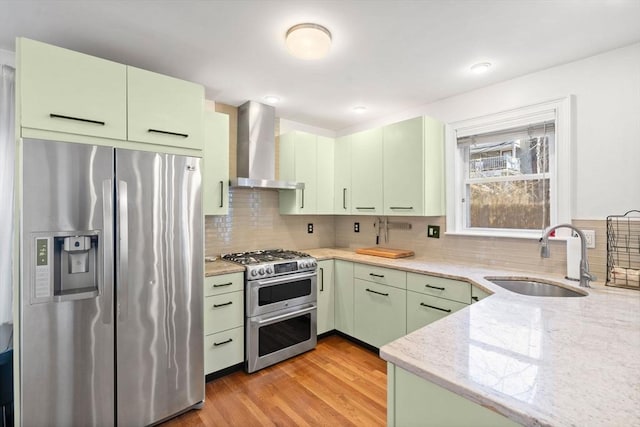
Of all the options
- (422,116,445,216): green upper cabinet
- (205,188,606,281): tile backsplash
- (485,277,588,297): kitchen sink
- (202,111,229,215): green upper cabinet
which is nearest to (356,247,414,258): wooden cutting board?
(205,188,606,281): tile backsplash

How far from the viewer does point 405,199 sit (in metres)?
2.84

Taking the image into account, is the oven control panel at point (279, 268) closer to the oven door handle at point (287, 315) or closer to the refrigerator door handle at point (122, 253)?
the oven door handle at point (287, 315)

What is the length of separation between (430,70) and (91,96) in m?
2.20

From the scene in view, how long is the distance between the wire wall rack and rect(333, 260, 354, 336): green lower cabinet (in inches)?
73.8

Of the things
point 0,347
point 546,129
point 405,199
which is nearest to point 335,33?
point 405,199

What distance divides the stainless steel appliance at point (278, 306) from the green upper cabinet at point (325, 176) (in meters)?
0.70

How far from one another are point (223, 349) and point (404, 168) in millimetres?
2168

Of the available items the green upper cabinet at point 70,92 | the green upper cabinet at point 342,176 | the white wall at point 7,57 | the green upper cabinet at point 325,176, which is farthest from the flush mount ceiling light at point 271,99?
the white wall at point 7,57

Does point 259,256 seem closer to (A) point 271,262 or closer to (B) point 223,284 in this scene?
(A) point 271,262

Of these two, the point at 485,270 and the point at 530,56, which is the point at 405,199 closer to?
the point at 485,270

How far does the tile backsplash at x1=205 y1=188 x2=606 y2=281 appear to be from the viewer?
227cm

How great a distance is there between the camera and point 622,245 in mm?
1963

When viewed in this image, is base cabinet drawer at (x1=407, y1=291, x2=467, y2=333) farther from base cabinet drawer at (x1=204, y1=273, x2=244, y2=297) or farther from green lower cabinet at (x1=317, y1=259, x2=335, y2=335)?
base cabinet drawer at (x1=204, y1=273, x2=244, y2=297)

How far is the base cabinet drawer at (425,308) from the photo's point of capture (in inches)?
88.3
